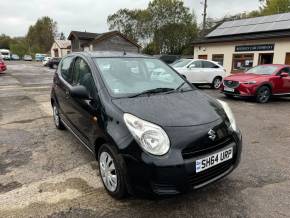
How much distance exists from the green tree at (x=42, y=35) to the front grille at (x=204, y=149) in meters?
84.0

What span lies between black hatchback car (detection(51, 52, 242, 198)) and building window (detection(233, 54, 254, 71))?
634 inches

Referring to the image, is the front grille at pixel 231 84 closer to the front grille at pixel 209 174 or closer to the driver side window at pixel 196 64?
the driver side window at pixel 196 64

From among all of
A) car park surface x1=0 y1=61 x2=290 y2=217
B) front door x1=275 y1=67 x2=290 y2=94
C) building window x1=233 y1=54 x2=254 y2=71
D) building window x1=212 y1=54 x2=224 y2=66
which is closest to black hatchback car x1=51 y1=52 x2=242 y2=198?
car park surface x1=0 y1=61 x2=290 y2=217

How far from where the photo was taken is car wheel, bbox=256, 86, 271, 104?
348 inches

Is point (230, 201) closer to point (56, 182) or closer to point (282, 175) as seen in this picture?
point (282, 175)

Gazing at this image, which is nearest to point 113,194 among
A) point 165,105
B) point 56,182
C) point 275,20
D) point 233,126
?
point 56,182

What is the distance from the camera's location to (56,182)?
315cm

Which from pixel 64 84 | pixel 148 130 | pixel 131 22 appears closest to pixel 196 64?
pixel 64 84

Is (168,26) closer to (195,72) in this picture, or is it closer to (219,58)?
(219,58)

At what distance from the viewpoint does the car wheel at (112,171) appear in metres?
2.48

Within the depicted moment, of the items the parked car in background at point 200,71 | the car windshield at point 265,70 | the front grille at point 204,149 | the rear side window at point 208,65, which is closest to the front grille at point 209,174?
the front grille at point 204,149

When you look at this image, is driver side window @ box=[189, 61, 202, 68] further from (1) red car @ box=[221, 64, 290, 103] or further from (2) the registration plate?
(2) the registration plate

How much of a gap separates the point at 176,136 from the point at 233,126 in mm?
960

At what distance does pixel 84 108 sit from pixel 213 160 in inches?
70.9
